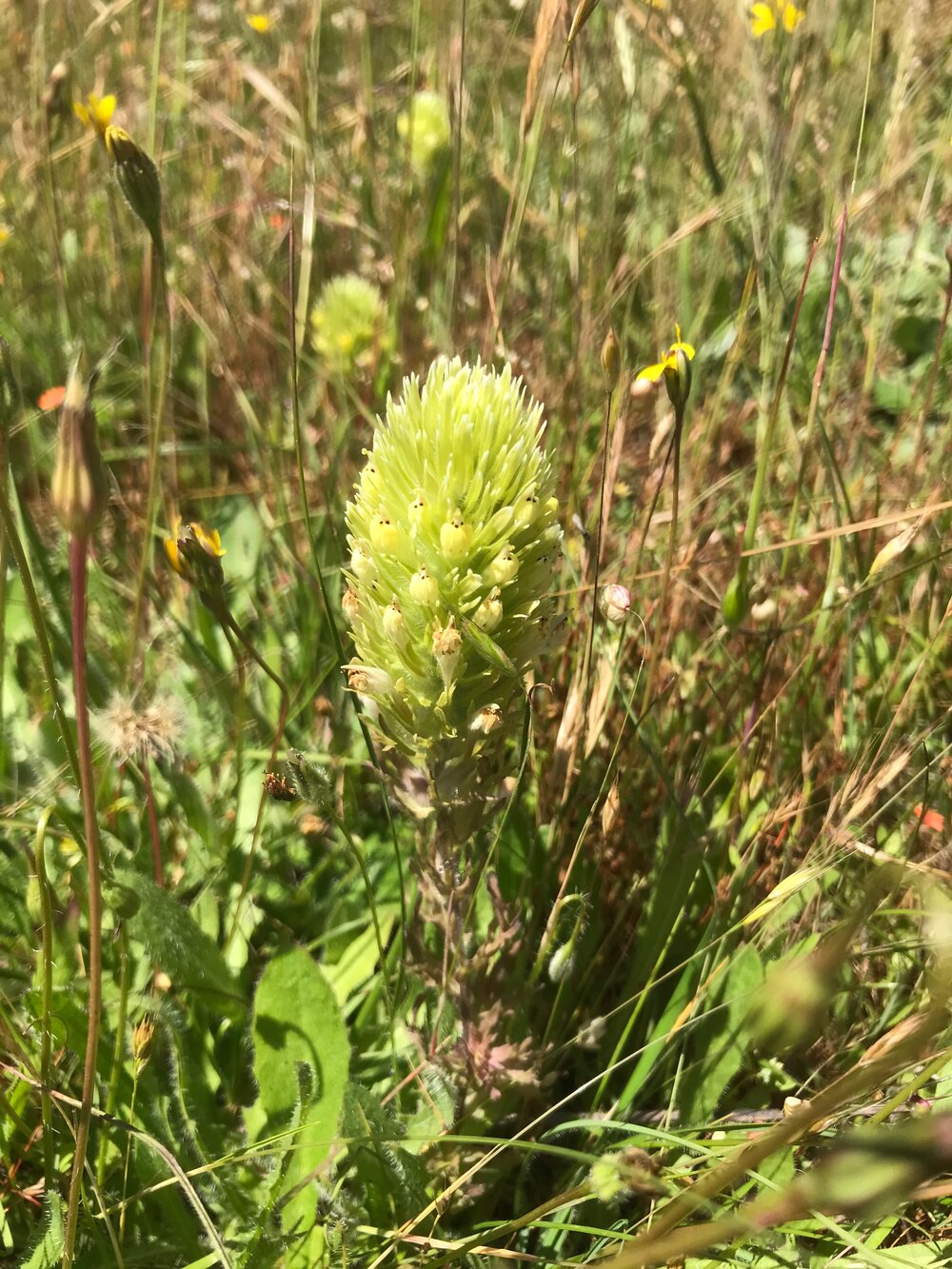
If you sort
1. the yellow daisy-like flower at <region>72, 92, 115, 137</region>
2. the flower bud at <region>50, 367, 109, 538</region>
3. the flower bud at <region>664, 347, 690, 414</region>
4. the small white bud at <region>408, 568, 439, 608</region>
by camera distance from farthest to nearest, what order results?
the yellow daisy-like flower at <region>72, 92, 115, 137</region>, the flower bud at <region>664, 347, 690, 414</region>, the small white bud at <region>408, 568, 439, 608</region>, the flower bud at <region>50, 367, 109, 538</region>

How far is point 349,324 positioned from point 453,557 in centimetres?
201

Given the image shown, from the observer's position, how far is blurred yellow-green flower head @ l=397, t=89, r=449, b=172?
3.20 m

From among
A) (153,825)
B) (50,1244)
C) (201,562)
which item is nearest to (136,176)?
(201,562)

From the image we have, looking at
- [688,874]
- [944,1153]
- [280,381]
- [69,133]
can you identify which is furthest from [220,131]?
[944,1153]

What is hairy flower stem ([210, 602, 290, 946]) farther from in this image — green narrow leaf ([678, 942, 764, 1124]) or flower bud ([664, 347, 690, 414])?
green narrow leaf ([678, 942, 764, 1124])

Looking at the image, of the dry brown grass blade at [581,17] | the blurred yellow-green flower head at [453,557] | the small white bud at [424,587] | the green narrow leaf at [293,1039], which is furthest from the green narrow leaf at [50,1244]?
the dry brown grass blade at [581,17]

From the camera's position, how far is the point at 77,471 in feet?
2.41

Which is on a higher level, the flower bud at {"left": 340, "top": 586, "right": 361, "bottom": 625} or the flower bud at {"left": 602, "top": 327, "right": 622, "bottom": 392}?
the flower bud at {"left": 602, "top": 327, "right": 622, "bottom": 392}

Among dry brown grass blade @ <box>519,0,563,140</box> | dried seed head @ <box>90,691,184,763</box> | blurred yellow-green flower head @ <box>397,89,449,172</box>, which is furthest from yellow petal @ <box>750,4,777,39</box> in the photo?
dried seed head @ <box>90,691,184,763</box>

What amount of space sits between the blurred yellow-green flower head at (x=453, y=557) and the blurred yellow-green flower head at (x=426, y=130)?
232 centimetres

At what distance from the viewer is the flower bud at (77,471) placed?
726 mm

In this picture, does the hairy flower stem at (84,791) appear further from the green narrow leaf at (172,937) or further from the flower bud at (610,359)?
the flower bud at (610,359)

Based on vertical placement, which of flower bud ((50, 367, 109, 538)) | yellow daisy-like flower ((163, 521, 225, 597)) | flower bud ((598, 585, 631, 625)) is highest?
flower bud ((50, 367, 109, 538))

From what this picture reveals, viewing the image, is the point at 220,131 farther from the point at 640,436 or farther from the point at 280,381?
the point at 640,436
